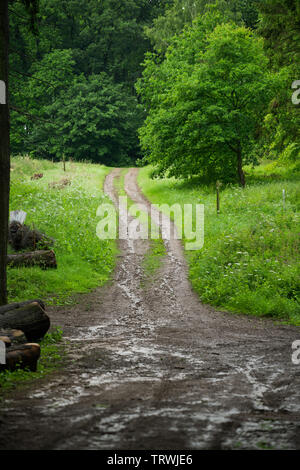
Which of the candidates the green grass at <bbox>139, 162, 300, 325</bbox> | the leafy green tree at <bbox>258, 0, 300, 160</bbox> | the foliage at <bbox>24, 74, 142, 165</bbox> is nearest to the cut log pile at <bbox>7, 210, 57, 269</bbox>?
the green grass at <bbox>139, 162, 300, 325</bbox>

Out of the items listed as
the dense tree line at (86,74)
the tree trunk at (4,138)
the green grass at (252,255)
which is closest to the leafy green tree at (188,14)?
the dense tree line at (86,74)

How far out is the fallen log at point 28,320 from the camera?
817 centimetres

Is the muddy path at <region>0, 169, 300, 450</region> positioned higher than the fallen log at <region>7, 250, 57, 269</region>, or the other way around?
the fallen log at <region>7, 250, 57, 269</region>

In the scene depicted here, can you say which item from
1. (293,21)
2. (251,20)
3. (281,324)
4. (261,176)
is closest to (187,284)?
(281,324)

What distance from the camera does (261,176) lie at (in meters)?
30.4

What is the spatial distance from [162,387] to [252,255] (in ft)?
31.3

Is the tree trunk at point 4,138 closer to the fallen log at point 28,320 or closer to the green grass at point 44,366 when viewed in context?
the fallen log at point 28,320

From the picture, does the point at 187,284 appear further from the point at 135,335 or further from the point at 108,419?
the point at 108,419

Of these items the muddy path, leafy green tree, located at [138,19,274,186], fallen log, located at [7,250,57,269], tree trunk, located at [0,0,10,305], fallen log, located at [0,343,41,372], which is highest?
leafy green tree, located at [138,19,274,186]

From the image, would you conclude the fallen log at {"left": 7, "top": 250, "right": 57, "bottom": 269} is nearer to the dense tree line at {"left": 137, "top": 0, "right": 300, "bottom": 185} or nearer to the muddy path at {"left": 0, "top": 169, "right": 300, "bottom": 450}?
the muddy path at {"left": 0, "top": 169, "right": 300, "bottom": 450}

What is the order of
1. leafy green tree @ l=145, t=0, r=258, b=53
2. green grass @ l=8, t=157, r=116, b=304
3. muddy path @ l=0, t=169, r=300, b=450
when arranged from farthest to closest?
leafy green tree @ l=145, t=0, r=258, b=53
green grass @ l=8, t=157, r=116, b=304
muddy path @ l=0, t=169, r=300, b=450

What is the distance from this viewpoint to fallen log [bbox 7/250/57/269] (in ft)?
48.1

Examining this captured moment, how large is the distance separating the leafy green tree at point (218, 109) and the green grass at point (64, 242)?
223 inches

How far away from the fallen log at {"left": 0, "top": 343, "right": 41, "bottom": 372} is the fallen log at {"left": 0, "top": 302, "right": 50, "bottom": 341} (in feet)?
3.20
